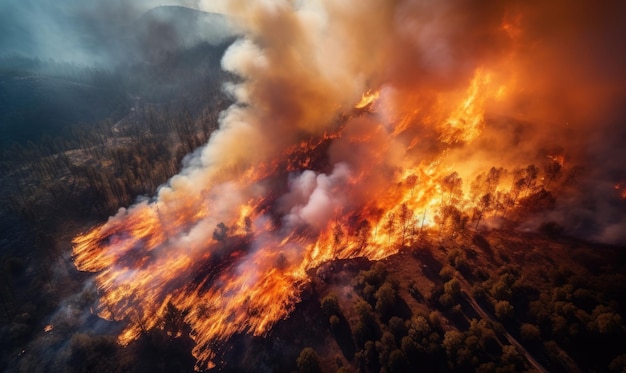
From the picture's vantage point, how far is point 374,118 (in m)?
128

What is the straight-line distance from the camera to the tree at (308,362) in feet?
174

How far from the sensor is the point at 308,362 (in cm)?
5328

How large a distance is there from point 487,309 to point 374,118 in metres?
82.0

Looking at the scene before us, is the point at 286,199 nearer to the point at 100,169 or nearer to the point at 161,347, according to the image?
the point at 161,347

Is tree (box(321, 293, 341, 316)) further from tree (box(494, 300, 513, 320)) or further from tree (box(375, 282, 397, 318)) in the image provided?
tree (box(494, 300, 513, 320))

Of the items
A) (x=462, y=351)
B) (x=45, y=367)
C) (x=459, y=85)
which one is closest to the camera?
(x=462, y=351)

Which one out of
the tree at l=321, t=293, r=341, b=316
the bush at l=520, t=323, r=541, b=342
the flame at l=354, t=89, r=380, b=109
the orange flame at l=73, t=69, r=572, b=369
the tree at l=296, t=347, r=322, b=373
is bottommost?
the bush at l=520, t=323, r=541, b=342

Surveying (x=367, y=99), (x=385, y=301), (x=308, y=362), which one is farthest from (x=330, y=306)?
(x=367, y=99)

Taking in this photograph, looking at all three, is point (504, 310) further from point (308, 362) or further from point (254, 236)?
point (254, 236)

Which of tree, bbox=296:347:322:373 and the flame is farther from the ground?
the flame

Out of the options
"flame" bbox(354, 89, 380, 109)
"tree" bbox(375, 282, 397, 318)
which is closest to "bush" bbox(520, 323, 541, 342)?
"tree" bbox(375, 282, 397, 318)

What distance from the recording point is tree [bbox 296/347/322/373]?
53031mm

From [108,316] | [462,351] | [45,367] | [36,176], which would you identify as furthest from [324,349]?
[36,176]

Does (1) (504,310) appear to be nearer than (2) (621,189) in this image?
Yes
